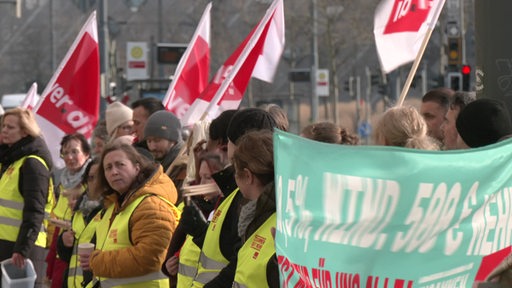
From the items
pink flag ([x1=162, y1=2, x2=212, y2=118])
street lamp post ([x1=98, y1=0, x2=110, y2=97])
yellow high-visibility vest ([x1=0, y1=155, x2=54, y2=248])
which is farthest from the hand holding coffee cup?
street lamp post ([x1=98, y1=0, x2=110, y2=97])

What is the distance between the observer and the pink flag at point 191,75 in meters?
10.6

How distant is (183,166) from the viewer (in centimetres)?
720

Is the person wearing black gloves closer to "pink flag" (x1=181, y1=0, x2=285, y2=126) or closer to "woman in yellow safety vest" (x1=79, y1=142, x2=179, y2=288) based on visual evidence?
"woman in yellow safety vest" (x1=79, y1=142, x2=179, y2=288)

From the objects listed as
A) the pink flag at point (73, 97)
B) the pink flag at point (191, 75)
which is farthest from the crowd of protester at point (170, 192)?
the pink flag at point (191, 75)

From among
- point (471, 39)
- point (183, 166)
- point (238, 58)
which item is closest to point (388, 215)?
point (183, 166)

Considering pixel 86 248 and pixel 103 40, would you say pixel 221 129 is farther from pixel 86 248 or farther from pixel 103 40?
pixel 103 40

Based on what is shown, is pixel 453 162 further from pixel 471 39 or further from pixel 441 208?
pixel 471 39

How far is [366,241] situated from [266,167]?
1.32 metres

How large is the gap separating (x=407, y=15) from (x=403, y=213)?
13.8 feet

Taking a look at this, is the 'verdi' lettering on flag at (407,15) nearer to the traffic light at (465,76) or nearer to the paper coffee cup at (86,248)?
the paper coffee cup at (86,248)

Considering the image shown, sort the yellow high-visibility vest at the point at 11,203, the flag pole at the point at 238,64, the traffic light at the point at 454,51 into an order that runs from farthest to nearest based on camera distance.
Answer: the traffic light at the point at 454,51
the flag pole at the point at 238,64
the yellow high-visibility vest at the point at 11,203

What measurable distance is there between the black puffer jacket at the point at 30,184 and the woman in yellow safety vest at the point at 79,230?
399 mm

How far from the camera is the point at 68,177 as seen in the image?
29.6 ft

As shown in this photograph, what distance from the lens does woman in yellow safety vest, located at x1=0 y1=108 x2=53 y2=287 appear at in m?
8.43
